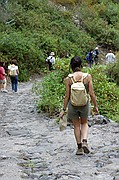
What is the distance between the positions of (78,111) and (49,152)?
1.17 metres

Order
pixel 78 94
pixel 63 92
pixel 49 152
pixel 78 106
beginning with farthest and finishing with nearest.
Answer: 1. pixel 63 92
2. pixel 49 152
3. pixel 78 106
4. pixel 78 94

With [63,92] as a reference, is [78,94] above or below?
above

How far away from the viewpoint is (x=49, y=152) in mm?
7863

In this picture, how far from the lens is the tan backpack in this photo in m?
6.89

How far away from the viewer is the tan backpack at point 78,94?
6891 millimetres

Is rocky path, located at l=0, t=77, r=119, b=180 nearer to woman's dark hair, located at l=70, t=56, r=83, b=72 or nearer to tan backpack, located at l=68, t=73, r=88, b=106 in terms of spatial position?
tan backpack, located at l=68, t=73, r=88, b=106

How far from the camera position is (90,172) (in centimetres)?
616

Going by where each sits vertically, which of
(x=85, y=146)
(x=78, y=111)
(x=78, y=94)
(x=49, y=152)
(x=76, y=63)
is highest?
(x=76, y=63)

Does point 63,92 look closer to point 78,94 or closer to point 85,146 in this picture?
point 85,146

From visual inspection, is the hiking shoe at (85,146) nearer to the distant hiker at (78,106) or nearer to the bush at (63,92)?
the distant hiker at (78,106)

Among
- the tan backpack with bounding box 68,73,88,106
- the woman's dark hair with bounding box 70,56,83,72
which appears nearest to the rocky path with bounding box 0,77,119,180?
the tan backpack with bounding box 68,73,88,106

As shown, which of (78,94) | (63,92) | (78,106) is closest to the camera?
(78,94)

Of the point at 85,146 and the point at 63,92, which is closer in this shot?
the point at 85,146

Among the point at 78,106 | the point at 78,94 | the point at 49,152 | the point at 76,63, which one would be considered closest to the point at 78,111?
the point at 78,106
